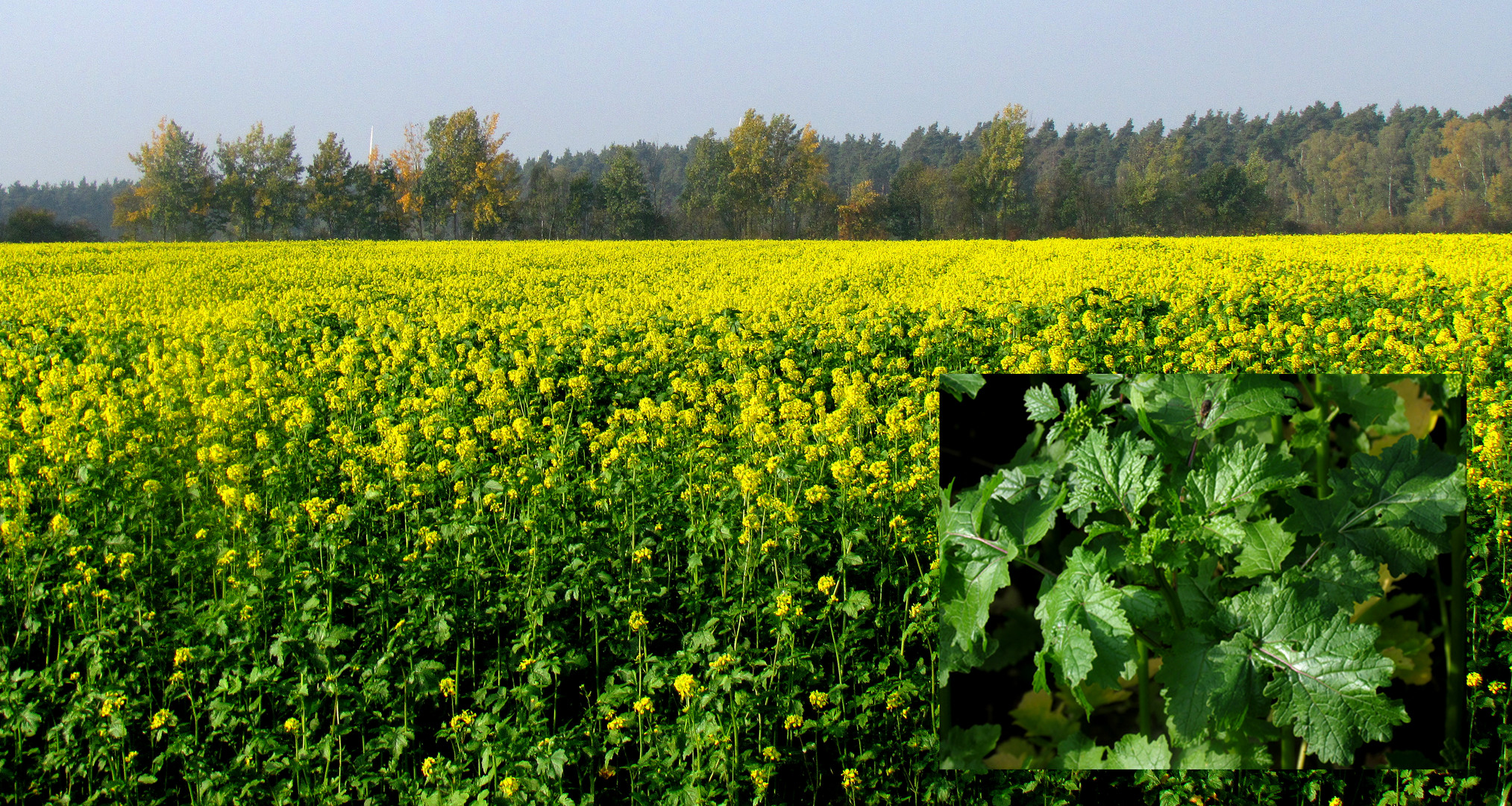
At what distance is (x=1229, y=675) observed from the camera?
5.78 feet

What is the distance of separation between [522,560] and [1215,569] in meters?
A: 3.07

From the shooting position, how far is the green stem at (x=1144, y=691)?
1817mm

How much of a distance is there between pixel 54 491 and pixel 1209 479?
5742 mm

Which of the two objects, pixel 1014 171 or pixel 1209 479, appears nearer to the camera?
pixel 1209 479

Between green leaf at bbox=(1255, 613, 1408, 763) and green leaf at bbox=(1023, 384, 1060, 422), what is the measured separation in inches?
22.1

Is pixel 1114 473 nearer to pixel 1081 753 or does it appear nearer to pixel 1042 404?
pixel 1042 404

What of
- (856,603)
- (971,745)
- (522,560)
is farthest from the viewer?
(522,560)

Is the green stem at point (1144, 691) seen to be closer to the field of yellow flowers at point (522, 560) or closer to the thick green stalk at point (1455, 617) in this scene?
the thick green stalk at point (1455, 617)

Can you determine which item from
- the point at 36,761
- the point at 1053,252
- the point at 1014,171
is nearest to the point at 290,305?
the point at 36,761

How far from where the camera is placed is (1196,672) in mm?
1778

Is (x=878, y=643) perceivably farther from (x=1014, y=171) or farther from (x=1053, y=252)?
(x=1014, y=171)

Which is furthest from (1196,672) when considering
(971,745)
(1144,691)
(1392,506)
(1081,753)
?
(971,745)

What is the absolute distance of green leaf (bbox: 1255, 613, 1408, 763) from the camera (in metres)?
1.70

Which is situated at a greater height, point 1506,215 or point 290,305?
point 1506,215
